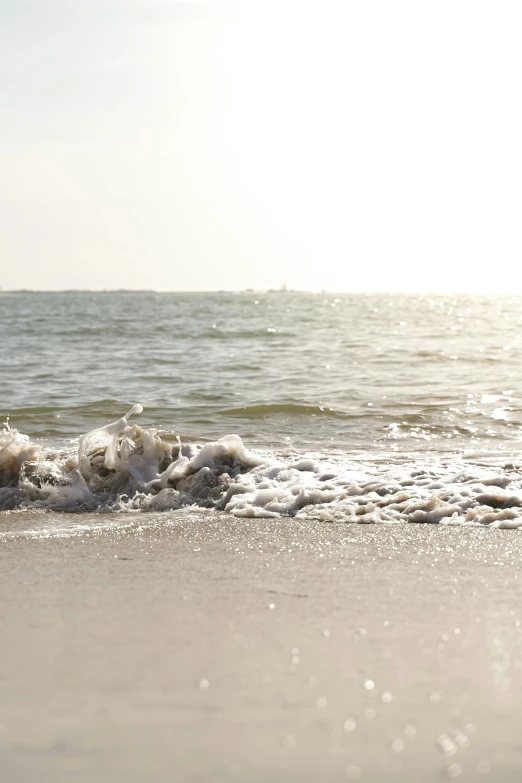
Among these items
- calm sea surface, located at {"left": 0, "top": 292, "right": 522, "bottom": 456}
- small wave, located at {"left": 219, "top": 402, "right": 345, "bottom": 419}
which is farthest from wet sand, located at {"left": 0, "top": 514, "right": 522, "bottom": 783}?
small wave, located at {"left": 219, "top": 402, "right": 345, "bottom": 419}

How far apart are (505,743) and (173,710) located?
2.93 ft

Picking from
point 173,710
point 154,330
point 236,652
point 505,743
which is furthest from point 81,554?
point 154,330

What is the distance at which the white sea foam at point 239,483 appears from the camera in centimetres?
471

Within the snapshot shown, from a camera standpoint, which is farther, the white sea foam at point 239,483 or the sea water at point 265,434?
the sea water at point 265,434

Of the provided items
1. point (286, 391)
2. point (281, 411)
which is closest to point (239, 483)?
point (281, 411)

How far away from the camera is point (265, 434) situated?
823 centimetres

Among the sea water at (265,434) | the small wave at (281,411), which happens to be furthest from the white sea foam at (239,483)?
the small wave at (281,411)

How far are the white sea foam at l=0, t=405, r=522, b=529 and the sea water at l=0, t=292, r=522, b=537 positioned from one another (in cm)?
1

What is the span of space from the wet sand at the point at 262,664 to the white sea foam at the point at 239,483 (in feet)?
2.63

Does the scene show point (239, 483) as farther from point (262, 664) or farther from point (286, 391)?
point (286, 391)

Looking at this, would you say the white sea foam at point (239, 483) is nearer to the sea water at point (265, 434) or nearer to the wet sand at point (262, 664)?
the sea water at point (265, 434)

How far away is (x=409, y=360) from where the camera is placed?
1559cm

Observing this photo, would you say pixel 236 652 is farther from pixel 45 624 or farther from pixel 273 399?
pixel 273 399

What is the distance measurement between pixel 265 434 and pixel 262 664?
579cm
